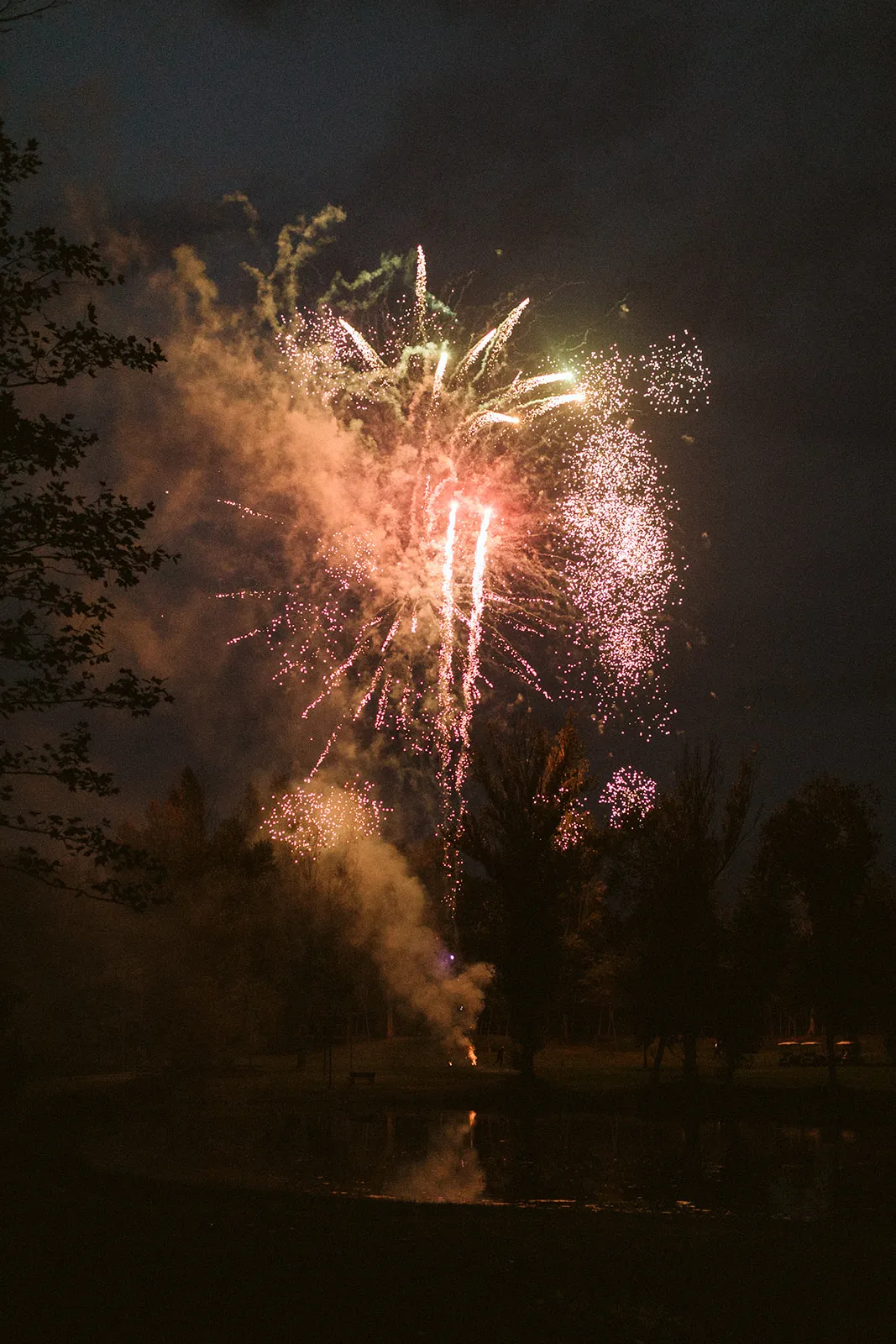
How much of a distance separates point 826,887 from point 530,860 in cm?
967

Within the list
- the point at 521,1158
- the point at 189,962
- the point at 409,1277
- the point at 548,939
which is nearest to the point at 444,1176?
the point at 521,1158

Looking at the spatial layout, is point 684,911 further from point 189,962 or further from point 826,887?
point 189,962

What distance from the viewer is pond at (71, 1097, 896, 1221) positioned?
1595cm

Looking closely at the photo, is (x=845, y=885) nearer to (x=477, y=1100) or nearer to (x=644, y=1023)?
(x=644, y=1023)

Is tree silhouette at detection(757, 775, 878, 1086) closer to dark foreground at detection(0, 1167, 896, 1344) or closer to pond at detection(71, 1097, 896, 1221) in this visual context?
pond at detection(71, 1097, 896, 1221)

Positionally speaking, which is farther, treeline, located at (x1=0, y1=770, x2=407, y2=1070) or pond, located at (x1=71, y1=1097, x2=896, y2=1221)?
treeline, located at (x1=0, y1=770, x2=407, y2=1070)

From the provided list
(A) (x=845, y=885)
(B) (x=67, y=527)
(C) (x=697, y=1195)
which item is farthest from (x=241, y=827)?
(B) (x=67, y=527)

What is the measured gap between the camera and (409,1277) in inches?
340

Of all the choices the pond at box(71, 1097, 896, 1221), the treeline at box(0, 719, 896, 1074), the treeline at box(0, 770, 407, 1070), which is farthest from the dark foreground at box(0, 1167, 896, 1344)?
the treeline at box(0, 770, 407, 1070)

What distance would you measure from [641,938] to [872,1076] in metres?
9.79

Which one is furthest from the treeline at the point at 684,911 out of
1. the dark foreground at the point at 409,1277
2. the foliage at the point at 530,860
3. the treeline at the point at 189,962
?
the dark foreground at the point at 409,1277

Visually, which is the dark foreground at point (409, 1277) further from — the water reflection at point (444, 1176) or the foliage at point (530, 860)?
the foliage at point (530, 860)

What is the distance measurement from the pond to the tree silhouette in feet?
25.0

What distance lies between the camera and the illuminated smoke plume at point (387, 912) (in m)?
48.5
